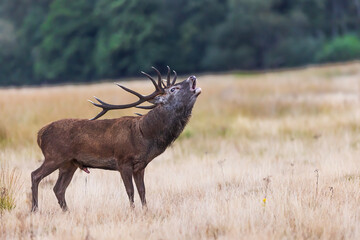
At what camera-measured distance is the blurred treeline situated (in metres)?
52.3

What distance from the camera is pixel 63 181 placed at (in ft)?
25.3

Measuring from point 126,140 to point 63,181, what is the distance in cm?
95

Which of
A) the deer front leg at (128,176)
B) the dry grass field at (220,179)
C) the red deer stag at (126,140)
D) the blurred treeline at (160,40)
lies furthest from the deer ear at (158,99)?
the blurred treeline at (160,40)

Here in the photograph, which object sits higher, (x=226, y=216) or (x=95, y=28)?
(x=95, y=28)

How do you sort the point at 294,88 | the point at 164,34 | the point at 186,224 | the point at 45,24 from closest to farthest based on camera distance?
the point at 186,224 < the point at 294,88 < the point at 164,34 < the point at 45,24

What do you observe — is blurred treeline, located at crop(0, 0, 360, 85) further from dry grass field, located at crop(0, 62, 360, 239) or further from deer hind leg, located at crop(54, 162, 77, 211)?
deer hind leg, located at crop(54, 162, 77, 211)

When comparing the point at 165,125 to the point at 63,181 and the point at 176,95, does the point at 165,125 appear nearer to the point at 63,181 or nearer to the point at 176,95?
the point at 176,95

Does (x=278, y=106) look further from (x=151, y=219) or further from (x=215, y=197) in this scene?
(x=151, y=219)

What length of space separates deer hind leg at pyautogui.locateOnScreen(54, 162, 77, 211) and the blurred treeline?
4341 centimetres

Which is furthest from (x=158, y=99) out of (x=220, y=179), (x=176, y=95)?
(x=220, y=179)

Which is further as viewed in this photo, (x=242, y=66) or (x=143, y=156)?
(x=242, y=66)

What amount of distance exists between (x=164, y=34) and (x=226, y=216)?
47.0 meters

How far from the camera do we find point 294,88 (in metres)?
23.4

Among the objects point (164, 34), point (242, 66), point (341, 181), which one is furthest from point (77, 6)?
point (341, 181)
